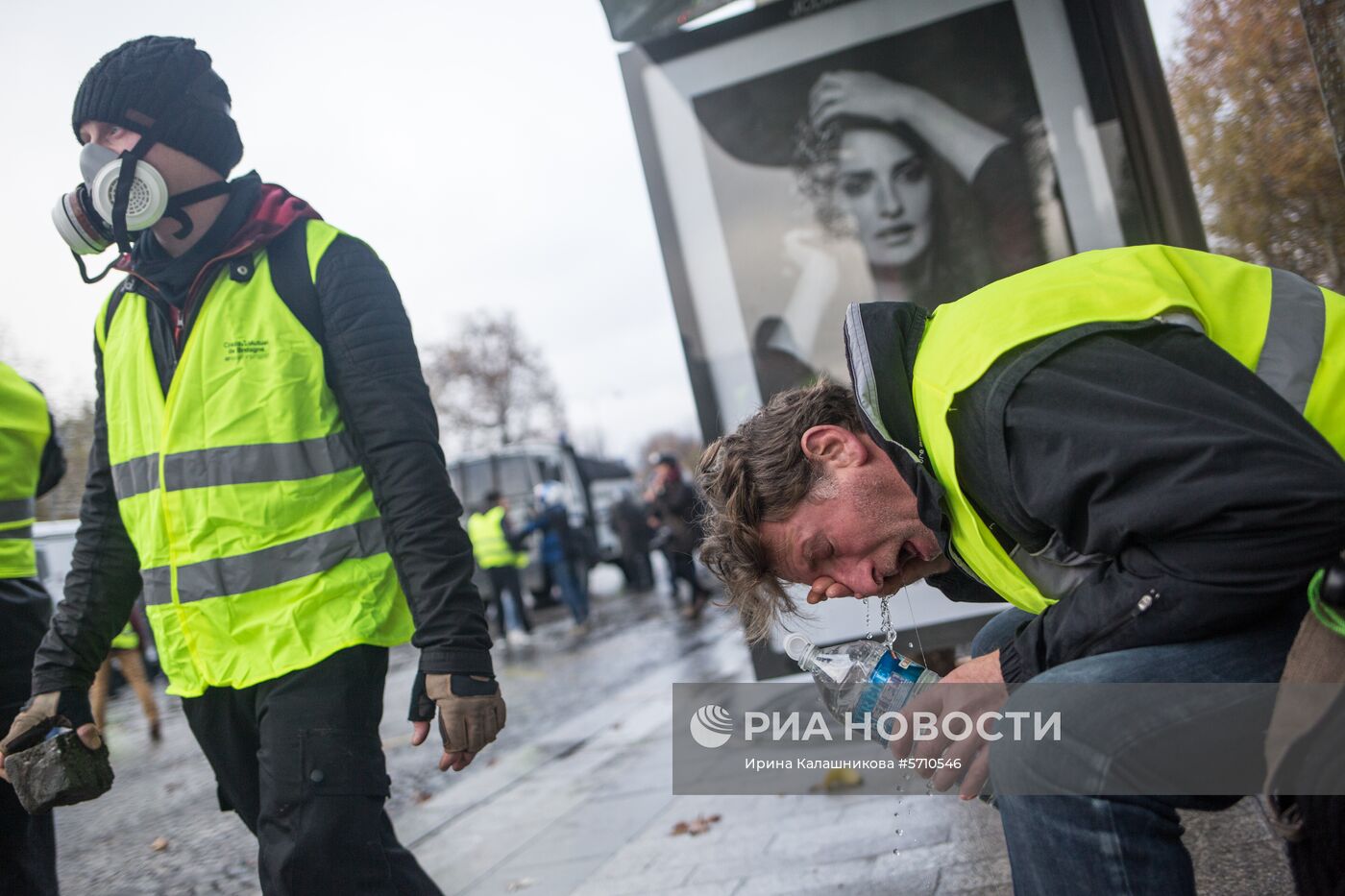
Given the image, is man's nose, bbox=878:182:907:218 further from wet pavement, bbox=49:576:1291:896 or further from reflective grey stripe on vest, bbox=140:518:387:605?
reflective grey stripe on vest, bbox=140:518:387:605

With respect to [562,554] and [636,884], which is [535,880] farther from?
[562,554]

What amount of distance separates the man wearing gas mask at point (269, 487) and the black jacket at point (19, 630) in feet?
1.07

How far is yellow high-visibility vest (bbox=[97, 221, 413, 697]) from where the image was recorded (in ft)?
7.82

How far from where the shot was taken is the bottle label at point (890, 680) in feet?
7.13

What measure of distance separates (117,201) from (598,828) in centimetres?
321

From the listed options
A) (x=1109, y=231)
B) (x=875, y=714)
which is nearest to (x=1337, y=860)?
(x=875, y=714)

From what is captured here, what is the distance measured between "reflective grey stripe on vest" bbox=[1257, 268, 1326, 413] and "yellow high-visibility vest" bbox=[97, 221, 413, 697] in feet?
5.59

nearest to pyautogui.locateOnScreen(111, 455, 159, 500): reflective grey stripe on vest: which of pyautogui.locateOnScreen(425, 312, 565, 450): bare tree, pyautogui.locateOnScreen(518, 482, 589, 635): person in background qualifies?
pyautogui.locateOnScreen(518, 482, 589, 635): person in background

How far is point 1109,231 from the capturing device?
4.46 m

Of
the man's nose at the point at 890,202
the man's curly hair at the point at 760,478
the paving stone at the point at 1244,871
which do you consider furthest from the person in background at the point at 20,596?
the man's nose at the point at 890,202

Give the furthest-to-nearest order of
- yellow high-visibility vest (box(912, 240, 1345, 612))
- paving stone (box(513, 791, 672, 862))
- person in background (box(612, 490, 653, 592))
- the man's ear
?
person in background (box(612, 490, 653, 592))
paving stone (box(513, 791, 672, 862))
the man's ear
yellow high-visibility vest (box(912, 240, 1345, 612))

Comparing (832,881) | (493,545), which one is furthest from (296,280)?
(493,545)

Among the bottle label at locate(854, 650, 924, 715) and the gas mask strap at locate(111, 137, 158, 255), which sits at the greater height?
the gas mask strap at locate(111, 137, 158, 255)

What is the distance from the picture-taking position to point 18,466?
3184mm
